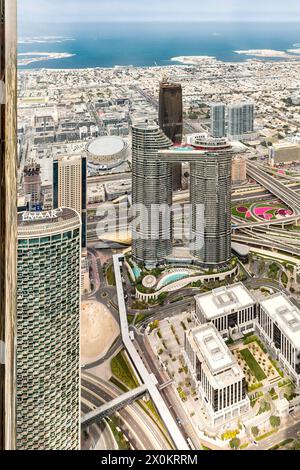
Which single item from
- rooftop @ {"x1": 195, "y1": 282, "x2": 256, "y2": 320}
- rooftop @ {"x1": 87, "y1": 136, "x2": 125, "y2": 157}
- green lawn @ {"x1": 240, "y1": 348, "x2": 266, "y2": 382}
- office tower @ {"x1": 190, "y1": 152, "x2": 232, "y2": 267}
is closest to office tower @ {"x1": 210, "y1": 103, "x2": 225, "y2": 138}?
rooftop @ {"x1": 87, "y1": 136, "x2": 125, "y2": 157}

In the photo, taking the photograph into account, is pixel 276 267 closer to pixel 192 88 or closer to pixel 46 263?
pixel 46 263

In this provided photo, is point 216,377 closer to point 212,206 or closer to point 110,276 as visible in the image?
point 110,276

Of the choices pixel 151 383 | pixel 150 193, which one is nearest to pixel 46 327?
pixel 151 383

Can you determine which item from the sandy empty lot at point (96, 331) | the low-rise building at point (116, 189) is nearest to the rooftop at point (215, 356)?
the sandy empty lot at point (96, 331)

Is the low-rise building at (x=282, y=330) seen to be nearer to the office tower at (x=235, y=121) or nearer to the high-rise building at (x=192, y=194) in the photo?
the high-rise building at (x=192, y=194)

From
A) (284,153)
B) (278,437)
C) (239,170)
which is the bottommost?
(278,437)
